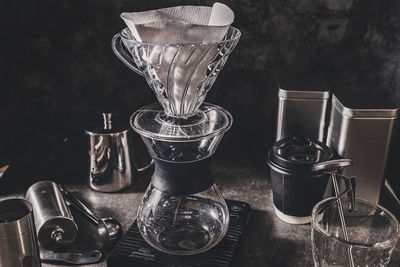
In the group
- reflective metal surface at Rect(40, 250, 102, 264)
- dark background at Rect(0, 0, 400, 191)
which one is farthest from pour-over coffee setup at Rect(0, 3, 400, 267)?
dark background at Rect(0, 0, 400, 191)

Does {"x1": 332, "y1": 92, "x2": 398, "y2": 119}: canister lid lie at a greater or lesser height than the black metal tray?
greater

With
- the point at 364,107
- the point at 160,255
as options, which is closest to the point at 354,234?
the point at 364,107

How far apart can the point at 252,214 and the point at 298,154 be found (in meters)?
0.15

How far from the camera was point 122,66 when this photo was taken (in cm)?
104

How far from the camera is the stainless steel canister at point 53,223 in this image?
0.75 metres

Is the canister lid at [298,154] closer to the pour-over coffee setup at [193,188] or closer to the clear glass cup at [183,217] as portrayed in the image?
the pour-over coffee setup at [193,188]

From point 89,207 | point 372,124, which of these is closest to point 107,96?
point 89,207

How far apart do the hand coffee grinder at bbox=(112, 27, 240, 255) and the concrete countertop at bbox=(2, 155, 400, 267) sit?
2.8 inches

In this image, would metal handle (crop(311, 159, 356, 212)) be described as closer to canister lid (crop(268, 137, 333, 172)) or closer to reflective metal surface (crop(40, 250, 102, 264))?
canister lid (crop(268, 137, 333, 172))

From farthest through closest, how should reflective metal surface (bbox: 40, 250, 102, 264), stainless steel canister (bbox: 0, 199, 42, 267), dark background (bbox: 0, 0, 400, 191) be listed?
dark background (bbox: 0, 0, 400, 191), reflective metal surface (bbox: 40, 250, 102, 264), stainless steel canister (bbox: 0, 199, 42, 267)

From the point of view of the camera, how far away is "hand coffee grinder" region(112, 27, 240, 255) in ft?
2.19

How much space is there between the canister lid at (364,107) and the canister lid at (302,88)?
33 millimetres

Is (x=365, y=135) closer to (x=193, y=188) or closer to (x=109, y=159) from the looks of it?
(x=193, y=188)

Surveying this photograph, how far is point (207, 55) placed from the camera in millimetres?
667
